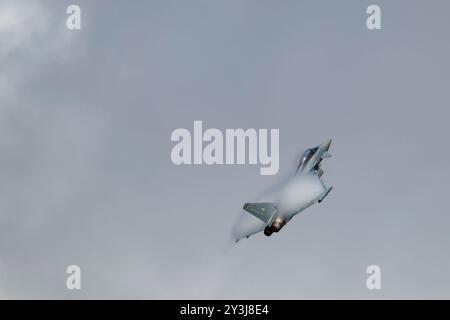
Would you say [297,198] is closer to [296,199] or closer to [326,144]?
[296,199]

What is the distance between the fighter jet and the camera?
3928 centimetres

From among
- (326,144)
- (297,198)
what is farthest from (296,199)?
(326,144)

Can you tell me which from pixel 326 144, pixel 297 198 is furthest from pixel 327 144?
pixel 297 198

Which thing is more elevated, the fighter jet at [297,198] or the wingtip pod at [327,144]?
the wingtip pod at [327,144]

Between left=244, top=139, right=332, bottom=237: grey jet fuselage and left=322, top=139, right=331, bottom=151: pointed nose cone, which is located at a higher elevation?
left=322, top=139, right=331, bottom=151: pointed nose cone

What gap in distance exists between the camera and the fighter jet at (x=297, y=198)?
3928 centimetres

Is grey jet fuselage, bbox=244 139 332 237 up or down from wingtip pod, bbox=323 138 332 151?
down

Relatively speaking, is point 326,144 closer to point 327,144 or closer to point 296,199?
point 327,144

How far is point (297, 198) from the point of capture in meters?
40.6

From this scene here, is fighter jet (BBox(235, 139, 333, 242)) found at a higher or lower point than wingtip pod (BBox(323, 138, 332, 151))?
lower

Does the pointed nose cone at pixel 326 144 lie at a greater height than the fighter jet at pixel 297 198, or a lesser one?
greater
